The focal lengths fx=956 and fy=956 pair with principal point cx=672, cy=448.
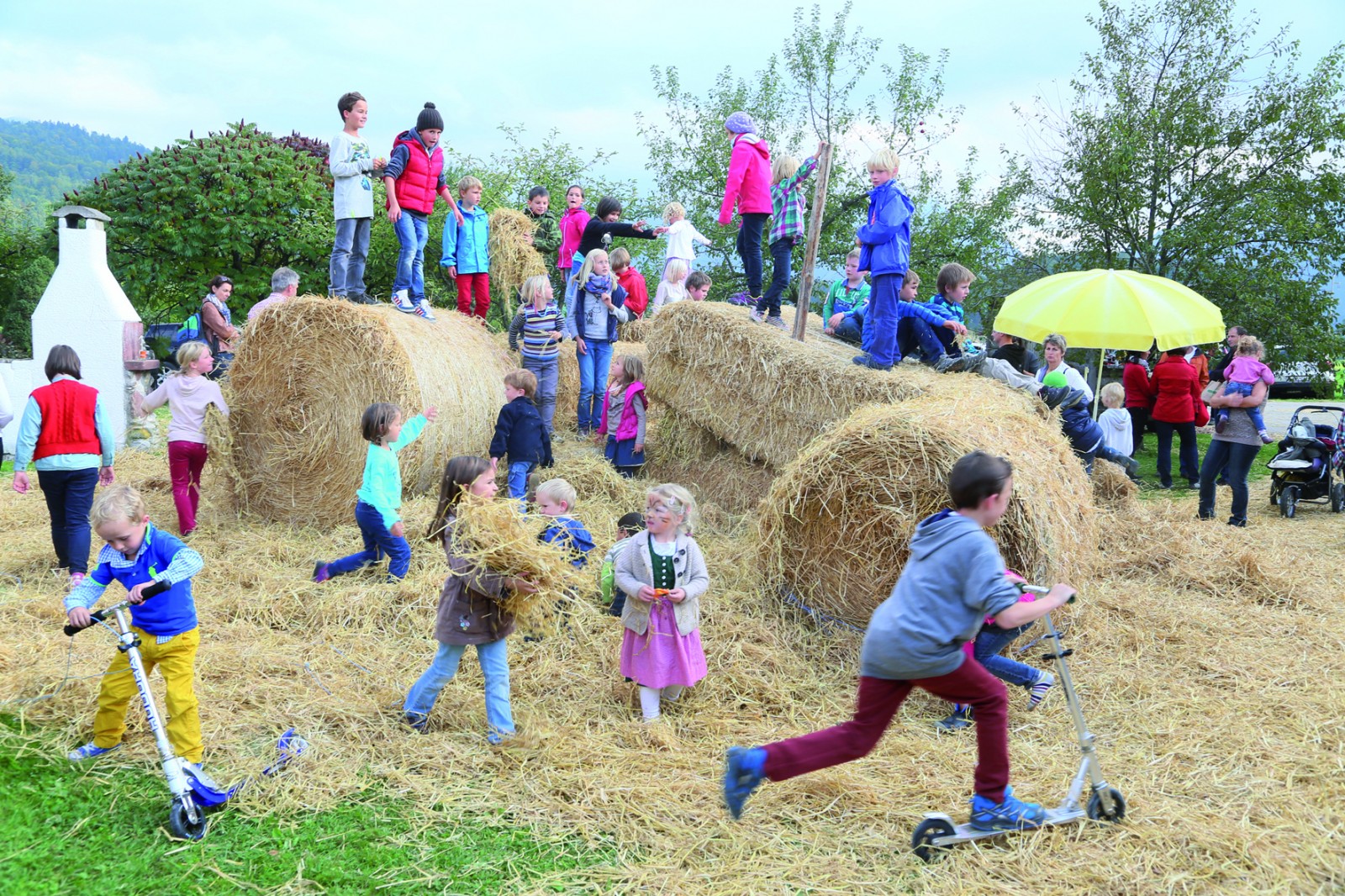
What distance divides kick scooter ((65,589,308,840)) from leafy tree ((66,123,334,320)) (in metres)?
14.6

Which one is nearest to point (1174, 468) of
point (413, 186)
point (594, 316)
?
point (594, 316)

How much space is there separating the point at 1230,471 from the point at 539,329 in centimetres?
749

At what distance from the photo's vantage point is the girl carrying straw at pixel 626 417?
970cm

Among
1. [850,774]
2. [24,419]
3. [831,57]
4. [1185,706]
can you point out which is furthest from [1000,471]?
[831,57]

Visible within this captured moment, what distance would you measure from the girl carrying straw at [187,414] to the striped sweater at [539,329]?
2896 mm

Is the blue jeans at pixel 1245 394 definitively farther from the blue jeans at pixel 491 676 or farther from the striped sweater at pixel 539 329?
the blue jeans at pixel 491 676

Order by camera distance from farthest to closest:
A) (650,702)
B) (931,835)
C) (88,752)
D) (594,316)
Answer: (594,316)
(650,702)
(88,752)
(931,835)

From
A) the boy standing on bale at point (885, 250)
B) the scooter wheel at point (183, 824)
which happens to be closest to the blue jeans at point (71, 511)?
the scooter wheel at point (183, 824)

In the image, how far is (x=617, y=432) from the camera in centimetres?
982

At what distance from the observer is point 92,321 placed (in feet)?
45.0

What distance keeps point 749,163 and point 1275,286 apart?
35.2ft

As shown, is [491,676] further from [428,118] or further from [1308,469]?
[1308,469]

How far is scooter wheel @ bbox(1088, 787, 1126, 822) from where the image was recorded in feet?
13.0

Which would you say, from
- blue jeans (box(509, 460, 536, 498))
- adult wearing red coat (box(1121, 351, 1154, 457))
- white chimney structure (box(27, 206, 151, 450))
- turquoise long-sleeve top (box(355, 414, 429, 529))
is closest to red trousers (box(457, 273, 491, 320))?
blue jeans (box(509, 460, 536, 498))
